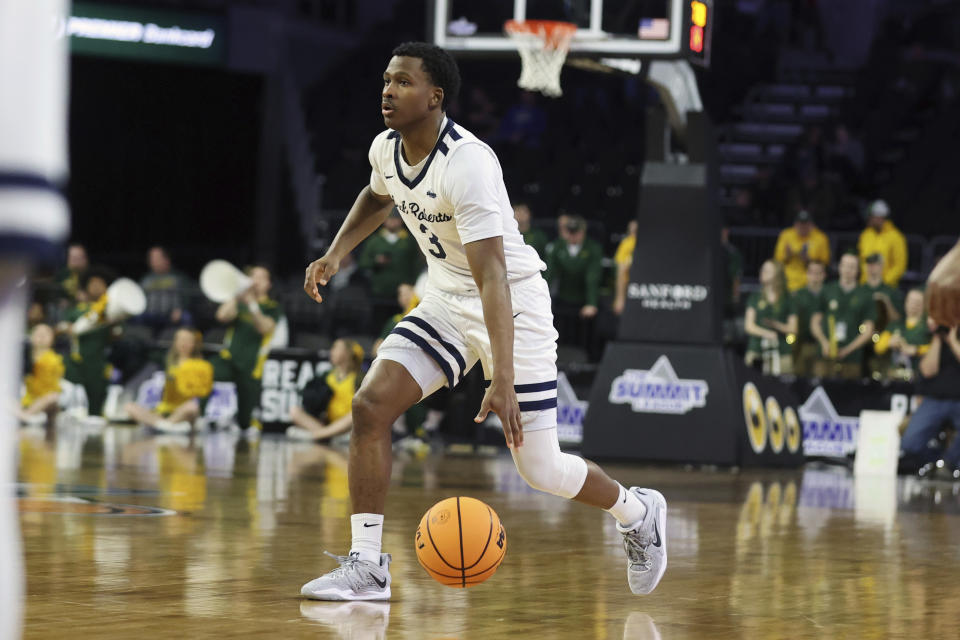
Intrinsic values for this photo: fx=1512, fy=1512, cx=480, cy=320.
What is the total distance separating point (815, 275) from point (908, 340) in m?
1.50

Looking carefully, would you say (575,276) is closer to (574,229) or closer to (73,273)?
(574,229)

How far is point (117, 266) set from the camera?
2684 centimetres

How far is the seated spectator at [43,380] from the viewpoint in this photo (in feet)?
59.7

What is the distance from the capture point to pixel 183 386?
1772 cm

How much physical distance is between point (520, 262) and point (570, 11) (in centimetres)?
741

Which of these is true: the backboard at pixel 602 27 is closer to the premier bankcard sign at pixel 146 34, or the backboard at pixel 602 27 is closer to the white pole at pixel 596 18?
the white pole at pixel 596 18

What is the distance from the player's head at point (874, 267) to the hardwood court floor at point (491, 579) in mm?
4674

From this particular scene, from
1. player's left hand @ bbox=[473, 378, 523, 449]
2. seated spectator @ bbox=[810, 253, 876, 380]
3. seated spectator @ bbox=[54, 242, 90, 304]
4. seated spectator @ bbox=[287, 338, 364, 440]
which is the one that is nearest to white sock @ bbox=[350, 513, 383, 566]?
player's left hand @ bbox=[473, 378, 523, 449]

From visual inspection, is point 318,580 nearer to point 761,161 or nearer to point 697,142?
point 697,142

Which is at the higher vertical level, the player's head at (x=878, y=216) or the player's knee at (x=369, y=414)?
the player's head at (x=878, y=216)

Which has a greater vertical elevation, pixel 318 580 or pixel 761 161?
pixel 761 161

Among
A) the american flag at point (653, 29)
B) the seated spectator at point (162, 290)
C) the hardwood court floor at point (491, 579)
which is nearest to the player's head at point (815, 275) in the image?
the hardwood court floor at point (491, 579)

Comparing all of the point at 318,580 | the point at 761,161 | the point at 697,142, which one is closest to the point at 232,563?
the point at 318,580

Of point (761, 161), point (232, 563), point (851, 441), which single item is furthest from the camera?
point (761, 161)
